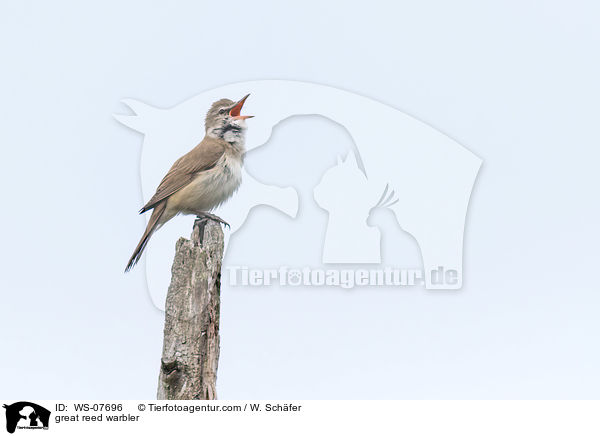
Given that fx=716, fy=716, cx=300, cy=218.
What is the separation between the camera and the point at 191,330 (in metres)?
4.29

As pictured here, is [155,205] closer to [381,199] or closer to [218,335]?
[218,335]

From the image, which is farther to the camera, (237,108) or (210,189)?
(237,108)

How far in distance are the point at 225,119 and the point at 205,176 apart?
68cm

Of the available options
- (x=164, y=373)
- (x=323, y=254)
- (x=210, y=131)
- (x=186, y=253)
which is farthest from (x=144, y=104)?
(x=164, y=373)

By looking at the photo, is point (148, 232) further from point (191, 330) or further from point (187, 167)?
point (191, 330)

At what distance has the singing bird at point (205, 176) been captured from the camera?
6.06 meters

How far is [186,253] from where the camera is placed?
4469 millimetres

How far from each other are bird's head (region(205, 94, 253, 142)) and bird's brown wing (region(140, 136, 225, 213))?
0.52 feet

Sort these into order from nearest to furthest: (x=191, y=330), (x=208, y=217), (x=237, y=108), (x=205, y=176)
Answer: (x=191, y=330) → (x=208, y=217) → (x=205, y=176) → (x=237, y=108)

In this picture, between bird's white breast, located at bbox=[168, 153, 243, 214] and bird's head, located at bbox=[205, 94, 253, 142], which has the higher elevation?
bird's head, located at bbox=[205, 94, 253, 142]

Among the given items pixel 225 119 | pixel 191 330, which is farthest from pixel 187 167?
pixel 191 330

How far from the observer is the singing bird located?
6062 mm

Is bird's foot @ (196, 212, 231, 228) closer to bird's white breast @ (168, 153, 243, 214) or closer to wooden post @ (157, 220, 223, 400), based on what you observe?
bird's white breast @ (168, 153, 243, 214)

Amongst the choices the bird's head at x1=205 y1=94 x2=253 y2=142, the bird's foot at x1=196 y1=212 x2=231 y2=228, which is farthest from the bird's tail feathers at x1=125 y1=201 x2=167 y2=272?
the bird's head at x1=205 y1=94 x2=253 y2=142
